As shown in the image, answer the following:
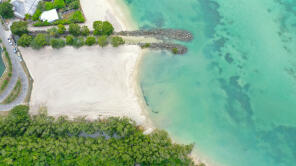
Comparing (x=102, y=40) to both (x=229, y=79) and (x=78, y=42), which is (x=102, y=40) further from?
(x=229, y=79)

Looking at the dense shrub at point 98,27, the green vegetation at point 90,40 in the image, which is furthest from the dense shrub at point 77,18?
the green vegetation at point 90,40

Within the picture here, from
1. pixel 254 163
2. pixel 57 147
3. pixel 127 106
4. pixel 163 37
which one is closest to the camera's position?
pixel 57 147

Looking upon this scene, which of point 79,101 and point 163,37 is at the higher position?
point 163,37

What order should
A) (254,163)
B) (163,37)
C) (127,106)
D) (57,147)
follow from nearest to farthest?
(57,147)
(254,163)
(127,106)
(163,37)

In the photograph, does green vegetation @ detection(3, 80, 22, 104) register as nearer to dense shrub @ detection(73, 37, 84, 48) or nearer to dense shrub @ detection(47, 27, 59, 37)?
dense shrub @ detection(47, 27, 59, 37)

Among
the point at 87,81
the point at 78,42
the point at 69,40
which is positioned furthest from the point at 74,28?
the point at 87,81

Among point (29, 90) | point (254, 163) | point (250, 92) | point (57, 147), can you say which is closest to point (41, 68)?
point (29, 90)

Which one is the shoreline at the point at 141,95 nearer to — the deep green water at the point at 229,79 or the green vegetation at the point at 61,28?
the deep green water at the point at 229,79

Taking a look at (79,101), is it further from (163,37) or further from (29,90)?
(163,37)
